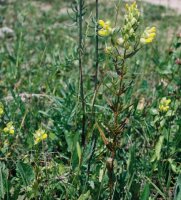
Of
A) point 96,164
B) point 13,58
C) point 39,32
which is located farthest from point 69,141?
point 39,32

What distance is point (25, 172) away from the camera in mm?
1829

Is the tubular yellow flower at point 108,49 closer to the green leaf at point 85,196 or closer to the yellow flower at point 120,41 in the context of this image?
the yellow flower at point 120,41

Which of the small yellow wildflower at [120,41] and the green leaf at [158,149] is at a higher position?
the small yellow wildflower at [120,41]

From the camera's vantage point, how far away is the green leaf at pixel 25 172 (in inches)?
71.5

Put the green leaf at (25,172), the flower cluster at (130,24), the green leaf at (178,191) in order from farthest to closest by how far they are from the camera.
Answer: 1. the green leaf at (25,172)
2. the green leaf at (178,191)
3. the flower cluster at (130,24)

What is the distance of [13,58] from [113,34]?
222cm

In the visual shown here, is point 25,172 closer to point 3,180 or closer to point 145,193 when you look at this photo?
point 3,180

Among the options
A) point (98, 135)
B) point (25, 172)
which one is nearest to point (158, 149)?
point (98, 135)

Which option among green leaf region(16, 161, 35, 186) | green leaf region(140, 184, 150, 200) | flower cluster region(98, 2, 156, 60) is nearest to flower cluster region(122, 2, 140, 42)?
flower cluster region(98, 2, 156, 60)

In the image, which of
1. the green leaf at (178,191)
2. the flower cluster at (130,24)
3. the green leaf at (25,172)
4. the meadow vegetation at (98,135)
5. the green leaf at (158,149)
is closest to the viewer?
the flower cluster at (130,24)

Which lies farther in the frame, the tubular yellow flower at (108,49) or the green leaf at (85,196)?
the green leaf at (85,196)

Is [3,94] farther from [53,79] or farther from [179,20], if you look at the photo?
[179,20]

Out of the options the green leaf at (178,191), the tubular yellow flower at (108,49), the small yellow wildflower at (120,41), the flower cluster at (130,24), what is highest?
the flower cluster at (130,24)

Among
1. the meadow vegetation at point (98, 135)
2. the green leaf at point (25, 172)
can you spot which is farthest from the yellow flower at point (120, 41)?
the green leaf at point (25, 172)
